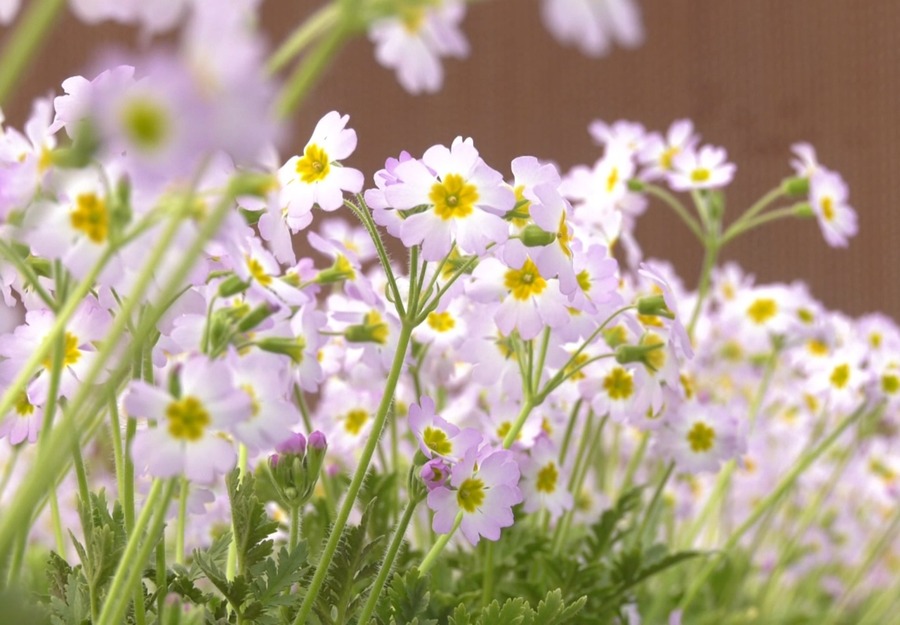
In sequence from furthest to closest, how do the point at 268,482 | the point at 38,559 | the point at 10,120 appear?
the point at 10,120
the point at 38,559
the point at 268,482

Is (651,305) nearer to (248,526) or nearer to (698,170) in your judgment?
(248,526)

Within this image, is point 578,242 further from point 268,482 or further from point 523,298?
point 268,482

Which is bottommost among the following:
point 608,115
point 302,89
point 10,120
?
point 302,89

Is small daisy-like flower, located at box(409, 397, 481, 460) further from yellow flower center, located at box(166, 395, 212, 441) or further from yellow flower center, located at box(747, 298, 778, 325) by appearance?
yellow flower center, located at box(747, 298, 778, 325)

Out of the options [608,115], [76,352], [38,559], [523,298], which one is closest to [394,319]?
[523,298]

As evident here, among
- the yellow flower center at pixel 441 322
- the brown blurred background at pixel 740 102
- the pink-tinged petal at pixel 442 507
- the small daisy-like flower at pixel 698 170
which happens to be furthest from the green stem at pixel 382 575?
the brown blurred background at pixel 740 102

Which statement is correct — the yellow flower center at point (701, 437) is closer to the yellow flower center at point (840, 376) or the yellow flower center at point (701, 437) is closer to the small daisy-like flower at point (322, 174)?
the yellow flower center at point (840, 376)

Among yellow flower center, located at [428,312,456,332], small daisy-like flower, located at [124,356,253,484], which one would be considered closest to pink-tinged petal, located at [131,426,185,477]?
small daisy-like flower, located at [124,356,253,484]
